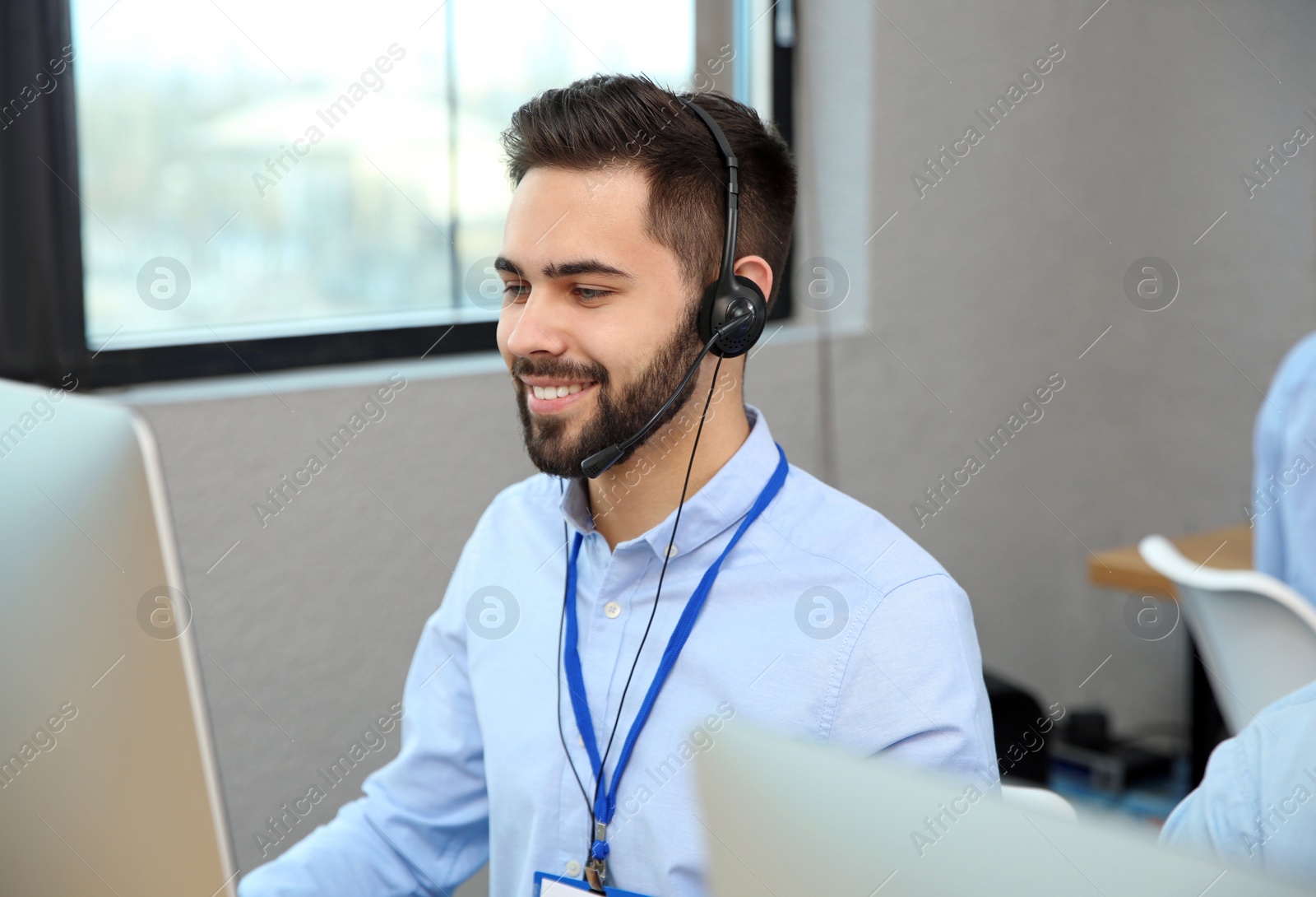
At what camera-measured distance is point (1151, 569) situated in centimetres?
246

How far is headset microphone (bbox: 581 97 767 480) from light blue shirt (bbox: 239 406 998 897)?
91 mm

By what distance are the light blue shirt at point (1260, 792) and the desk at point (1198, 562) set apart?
60.1 inches

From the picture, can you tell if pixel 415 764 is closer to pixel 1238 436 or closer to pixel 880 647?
pixel 880 647

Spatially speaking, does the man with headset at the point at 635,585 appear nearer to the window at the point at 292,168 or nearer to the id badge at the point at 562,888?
the id badge at the point at 562,888

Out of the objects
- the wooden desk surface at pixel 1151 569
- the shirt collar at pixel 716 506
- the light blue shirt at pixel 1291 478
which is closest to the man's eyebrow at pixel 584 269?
the shirt collar at pixel 716 506

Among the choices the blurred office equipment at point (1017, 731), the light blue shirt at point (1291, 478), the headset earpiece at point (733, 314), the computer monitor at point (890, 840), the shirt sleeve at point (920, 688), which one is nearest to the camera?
the computer monitor at point (890, 840)

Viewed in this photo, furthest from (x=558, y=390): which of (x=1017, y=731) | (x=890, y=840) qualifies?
(x=1017, y=731)

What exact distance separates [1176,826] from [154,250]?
168 cm

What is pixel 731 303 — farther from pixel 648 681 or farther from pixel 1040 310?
pixel 1040 310

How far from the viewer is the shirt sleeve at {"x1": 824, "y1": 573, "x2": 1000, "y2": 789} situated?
1.02m

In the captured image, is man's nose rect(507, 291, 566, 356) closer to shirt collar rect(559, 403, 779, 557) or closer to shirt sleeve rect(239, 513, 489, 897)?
shirt collar rect(559, 403, 779, 557)

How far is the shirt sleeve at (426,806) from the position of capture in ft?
3.98

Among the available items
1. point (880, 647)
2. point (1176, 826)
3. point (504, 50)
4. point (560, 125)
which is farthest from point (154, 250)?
point (1176, 826)

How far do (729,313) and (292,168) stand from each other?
1.15 meters
